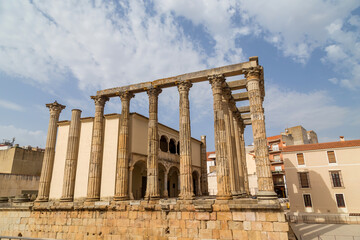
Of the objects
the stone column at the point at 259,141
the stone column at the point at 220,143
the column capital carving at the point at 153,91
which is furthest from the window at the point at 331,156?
the column capital carving at the point at 153,91

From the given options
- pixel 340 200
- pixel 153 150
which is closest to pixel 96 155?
pixel 153 150

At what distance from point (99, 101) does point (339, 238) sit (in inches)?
765

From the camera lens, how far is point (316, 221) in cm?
2175

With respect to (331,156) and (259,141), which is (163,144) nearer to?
(259,141)

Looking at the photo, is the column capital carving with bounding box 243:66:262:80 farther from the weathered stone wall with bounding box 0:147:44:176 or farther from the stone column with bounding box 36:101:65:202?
the weathered stone wall with bounding box 0:147:44:176

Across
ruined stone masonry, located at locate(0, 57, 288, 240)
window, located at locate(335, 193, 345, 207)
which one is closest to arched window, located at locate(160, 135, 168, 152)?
ruined stone masonry, located at locate(0, 57, 288, 240)

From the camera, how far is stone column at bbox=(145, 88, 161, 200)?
46.3 ft

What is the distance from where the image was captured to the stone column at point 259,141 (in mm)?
11621

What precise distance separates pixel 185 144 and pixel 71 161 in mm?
8907

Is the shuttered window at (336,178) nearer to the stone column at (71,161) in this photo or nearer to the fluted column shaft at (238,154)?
the fluted column shaft at (238,154)

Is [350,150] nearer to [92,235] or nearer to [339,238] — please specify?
[339,238]

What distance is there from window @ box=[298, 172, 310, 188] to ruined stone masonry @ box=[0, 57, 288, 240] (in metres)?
12.3

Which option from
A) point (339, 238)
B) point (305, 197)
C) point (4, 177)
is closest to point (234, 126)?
point (339, 238)

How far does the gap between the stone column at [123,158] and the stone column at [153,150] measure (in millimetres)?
1752
